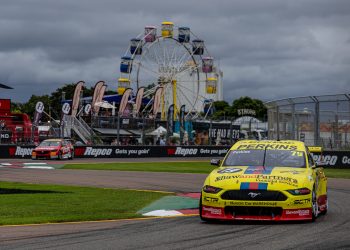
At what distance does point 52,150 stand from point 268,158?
28624 mm

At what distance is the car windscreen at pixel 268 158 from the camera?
1165 centimetres

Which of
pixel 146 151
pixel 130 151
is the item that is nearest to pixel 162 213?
pixel 130 151

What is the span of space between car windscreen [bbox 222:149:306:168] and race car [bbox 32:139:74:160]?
28.1 meters

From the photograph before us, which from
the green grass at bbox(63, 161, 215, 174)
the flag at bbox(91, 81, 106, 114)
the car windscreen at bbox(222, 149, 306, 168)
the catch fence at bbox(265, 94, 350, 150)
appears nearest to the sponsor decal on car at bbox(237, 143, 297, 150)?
the car windscreen at bbox(222, 149, 306, 168)

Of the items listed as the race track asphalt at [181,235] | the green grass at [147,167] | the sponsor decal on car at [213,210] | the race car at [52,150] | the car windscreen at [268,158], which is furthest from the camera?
the race car at [52,150]

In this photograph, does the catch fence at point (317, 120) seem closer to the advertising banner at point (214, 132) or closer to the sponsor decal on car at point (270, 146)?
the advertising banner at point (214, 132)

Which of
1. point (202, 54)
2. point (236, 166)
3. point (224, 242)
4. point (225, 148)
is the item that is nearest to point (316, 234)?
point (224, 242)

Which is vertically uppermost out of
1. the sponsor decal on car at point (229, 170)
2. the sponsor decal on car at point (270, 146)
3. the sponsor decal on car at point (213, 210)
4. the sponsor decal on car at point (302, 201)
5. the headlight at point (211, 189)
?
the sponsor decal on car at point (270, 146)

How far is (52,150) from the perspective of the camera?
3909cm

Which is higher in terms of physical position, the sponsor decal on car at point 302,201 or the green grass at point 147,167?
the sponsor decal on car at point 302,201

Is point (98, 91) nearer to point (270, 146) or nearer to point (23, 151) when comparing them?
point (23, 151)

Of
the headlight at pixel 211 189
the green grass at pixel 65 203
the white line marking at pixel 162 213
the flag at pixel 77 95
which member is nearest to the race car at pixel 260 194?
the headlight at pixel 211 189

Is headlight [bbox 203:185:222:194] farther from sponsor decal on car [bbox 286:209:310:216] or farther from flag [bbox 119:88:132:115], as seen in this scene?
flag [bbox 119:88:132:115]

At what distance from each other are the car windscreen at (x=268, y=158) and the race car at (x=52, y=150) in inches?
1108
